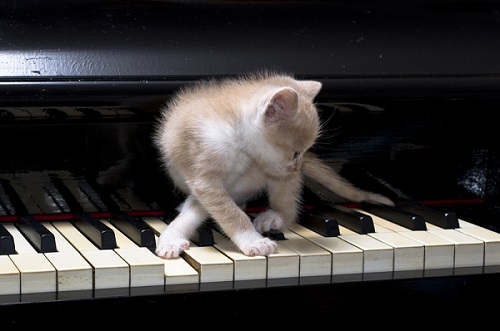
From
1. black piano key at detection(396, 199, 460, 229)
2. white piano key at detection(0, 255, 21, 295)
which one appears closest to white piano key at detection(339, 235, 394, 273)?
black piano key at detection(396, 199, 460, 229)

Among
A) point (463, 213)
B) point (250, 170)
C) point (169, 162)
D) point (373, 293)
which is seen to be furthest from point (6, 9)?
point (463, 213)

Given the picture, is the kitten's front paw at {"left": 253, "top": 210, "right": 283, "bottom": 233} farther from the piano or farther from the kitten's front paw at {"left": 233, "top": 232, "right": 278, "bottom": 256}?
the kitten's front paw at {"left": 233, "top": 232, "right": 278, "bottom": 256}

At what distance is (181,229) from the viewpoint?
1.81 meters

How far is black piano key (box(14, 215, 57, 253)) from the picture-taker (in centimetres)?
167

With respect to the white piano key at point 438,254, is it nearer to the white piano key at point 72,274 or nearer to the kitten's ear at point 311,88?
the kitten's ear at point 311,88

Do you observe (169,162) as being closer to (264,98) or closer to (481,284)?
(264,98)

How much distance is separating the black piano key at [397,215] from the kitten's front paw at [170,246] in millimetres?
438

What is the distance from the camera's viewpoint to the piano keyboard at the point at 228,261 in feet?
5.10

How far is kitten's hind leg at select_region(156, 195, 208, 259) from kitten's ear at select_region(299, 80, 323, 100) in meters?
0.29

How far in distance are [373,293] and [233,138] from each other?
1.26ft

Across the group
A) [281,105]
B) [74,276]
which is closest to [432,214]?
[281,105]

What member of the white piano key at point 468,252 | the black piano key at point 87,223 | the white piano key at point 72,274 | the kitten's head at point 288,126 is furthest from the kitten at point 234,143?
the white piano key at point 468,252

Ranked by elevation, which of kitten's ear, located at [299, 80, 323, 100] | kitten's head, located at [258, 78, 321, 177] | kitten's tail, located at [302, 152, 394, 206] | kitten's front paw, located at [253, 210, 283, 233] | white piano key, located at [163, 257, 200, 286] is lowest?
white piano key, located at [163, 257, 200, 286]

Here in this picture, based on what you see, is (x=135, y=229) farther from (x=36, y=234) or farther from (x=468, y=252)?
(x=468, y=252)
